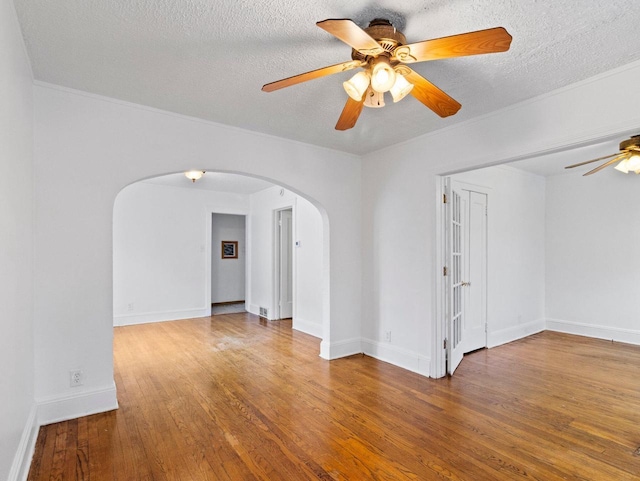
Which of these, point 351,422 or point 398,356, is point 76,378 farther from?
point 398,356

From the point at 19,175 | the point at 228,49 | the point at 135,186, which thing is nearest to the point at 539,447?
the point at 228,49

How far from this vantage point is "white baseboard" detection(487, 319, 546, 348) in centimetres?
473

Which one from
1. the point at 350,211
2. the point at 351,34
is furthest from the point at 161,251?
the point at 351,34

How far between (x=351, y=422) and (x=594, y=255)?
492 centimetres

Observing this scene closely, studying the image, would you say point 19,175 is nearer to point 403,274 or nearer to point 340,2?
point 340,2

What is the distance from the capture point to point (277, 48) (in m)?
2.12

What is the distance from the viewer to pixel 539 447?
2.30 meters

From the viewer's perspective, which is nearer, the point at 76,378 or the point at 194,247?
the point at 76,378

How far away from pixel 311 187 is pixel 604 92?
2.71 meters

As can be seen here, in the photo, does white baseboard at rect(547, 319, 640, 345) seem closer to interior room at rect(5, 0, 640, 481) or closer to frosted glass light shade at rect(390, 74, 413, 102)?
interior room at rect(5, 0, 640, 481)

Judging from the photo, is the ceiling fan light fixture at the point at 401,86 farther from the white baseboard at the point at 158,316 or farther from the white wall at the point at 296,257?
the white baseboard at the point at 158,316

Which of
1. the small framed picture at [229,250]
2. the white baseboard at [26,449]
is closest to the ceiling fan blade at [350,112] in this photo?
the white baseboard at [26,449]

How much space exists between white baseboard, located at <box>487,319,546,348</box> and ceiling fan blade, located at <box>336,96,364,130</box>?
3.71m

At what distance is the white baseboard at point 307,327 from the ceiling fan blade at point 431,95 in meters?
3.74
